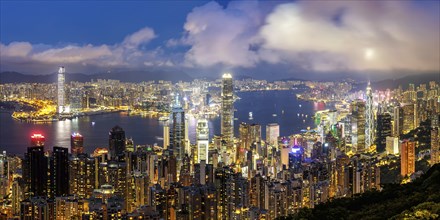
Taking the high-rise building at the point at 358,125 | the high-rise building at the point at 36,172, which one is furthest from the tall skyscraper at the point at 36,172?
the high-rise building at the point at 358,125

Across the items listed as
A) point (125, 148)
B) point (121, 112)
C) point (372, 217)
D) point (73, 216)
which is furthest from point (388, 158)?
point (121, 112)

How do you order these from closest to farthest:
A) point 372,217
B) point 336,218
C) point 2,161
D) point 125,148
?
point 372,217, point 336,218, point 2,161, point 125,148

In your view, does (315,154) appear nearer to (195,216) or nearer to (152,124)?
(195,216)

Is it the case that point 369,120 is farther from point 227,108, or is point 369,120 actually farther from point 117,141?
point 117,141

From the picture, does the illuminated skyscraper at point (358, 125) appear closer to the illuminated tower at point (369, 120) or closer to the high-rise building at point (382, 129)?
the illuminated tower at point (369, 120)

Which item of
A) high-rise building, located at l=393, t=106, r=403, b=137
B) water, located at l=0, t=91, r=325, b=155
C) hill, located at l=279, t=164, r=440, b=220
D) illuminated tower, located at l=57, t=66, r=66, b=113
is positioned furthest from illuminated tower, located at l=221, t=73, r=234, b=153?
hill, located at l=279, t=164, r=440, b=220

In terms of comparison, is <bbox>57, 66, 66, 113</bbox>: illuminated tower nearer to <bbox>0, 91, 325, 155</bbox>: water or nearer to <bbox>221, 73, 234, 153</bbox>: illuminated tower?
<bbox>0, 91, 325, 155</bbox>: water

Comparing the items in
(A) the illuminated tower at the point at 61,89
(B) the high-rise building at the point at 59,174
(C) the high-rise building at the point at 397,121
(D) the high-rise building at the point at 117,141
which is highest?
(A) the illuminated tower at the point at 61,89
